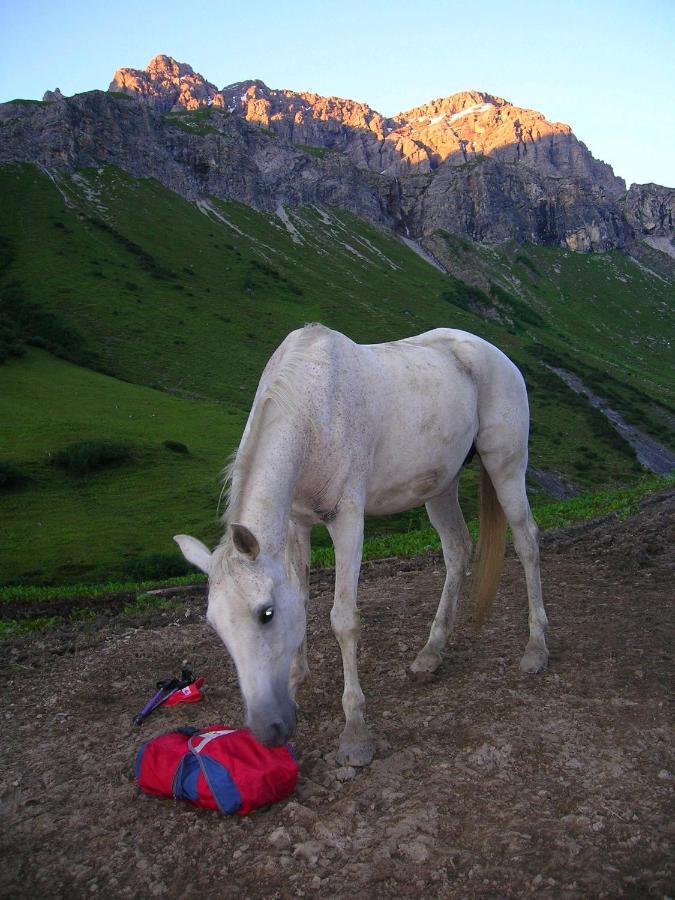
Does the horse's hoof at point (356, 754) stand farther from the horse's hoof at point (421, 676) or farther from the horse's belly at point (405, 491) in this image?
the horse's belly at point (405, 491)

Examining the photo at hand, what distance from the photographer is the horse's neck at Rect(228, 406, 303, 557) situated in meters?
4.47

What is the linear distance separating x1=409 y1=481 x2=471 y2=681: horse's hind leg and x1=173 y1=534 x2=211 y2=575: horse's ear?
10.00 feet

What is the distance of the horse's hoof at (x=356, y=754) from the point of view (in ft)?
16.0

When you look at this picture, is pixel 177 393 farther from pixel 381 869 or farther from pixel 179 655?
pixel 381 869

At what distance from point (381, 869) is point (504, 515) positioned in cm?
431

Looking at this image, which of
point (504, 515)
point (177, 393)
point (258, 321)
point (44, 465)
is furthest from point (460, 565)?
point (258, 321)

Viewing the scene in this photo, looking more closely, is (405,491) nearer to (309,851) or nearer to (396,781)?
(396,781)

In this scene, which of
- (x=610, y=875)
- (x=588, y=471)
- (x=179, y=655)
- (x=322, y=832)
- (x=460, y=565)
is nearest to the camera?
(x=610, y=875)

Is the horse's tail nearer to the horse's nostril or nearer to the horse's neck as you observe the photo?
the horse's neck

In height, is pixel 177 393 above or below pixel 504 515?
below

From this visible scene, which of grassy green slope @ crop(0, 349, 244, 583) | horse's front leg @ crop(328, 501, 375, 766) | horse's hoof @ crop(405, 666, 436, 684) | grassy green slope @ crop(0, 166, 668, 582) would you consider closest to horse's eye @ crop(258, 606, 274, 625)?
horse's front leg @ crop(328, 501, 375, 766)

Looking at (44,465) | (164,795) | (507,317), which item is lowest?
(44,465)

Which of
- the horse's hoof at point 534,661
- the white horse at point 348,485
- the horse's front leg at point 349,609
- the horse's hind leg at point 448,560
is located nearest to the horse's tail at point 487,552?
the white horse at point 348,485

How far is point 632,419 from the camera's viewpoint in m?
74.0
